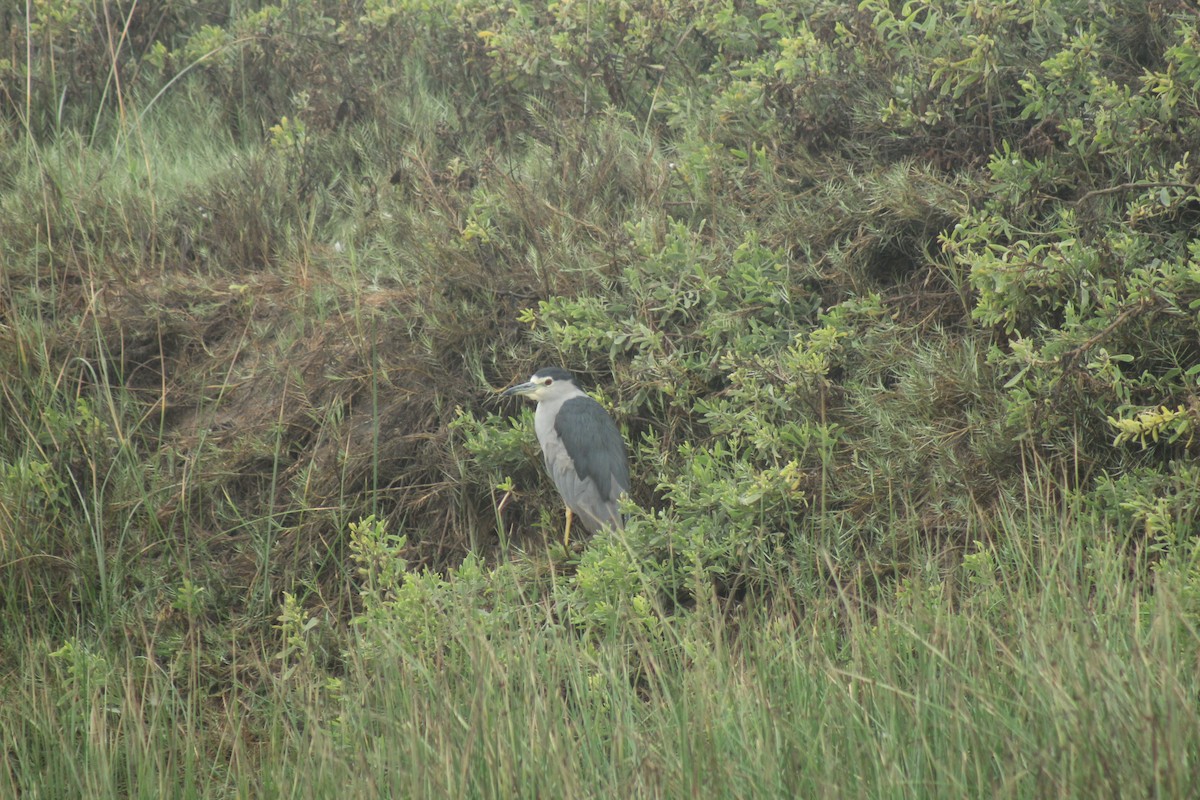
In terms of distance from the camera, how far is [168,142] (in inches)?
252

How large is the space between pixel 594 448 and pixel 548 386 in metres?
0.39

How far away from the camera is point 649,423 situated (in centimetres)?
443

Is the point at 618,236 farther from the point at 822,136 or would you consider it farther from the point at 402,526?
the point at 402,526

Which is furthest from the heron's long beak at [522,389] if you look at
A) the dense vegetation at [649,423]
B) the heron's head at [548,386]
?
the dense vegetation at [649,423]

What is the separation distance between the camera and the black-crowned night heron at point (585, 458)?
13.3 ft

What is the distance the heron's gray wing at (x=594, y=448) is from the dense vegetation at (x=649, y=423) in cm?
15

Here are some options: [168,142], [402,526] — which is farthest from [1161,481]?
[168,142]

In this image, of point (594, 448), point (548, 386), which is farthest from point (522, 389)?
point (594, 448)

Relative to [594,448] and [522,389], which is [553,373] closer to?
[522,389]

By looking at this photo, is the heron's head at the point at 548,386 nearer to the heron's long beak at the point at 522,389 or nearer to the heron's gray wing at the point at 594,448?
the heron's long beak at the point at 522,389

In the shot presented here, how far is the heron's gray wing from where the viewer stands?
13.3ft

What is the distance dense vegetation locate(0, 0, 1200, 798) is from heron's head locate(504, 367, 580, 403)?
0.54ft

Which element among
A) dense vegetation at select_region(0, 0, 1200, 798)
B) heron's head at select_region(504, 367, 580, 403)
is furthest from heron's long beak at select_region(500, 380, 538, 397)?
dense vegetation at select_region(0, 0, 1200, 798)

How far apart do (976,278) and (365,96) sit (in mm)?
3616
